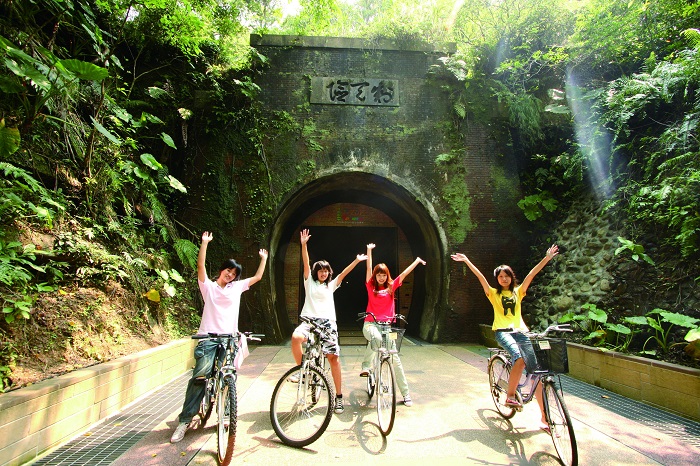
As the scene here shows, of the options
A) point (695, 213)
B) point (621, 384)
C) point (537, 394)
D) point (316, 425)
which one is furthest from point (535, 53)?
point (316, 425)

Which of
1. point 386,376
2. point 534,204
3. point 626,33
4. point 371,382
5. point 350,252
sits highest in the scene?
point 626,33

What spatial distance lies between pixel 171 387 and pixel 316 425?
2.74m

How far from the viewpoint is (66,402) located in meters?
3.35

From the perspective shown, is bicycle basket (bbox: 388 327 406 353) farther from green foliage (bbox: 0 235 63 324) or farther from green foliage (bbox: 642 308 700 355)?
green foliage (bbox: 0 235 63 324)

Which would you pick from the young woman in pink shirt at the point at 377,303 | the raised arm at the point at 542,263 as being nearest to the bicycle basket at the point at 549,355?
the raised arm at the point at 542,263

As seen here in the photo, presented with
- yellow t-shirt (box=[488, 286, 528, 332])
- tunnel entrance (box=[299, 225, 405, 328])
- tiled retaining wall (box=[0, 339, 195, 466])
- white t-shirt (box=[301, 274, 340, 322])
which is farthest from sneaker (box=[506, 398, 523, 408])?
tunnel entrance (box=[299, 225, 405, 328])

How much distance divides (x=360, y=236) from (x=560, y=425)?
1077cm

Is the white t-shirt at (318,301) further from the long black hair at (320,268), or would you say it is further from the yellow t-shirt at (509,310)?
the yellow t-shirt at (509,310)

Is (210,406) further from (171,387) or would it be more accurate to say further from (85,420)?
(171,387)

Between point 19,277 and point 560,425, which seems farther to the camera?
point 19,277

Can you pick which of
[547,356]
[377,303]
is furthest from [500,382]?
[377,303]

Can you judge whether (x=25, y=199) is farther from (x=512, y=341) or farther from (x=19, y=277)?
(x=512, y=341)

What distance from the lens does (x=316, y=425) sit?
3520mm

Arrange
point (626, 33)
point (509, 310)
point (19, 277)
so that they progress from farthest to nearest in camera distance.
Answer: point (626, 33)
point (509, 310)
point (19, 277)
